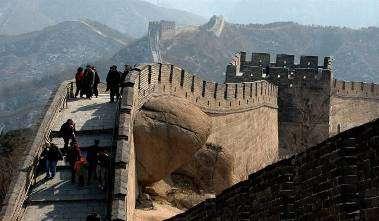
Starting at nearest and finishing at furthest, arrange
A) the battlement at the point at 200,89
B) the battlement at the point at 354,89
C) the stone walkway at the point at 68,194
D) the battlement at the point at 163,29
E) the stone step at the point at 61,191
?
1. the stone walkway at the point at 68,194
2. the stone step at the point at 61,191
3. the battlement at the point at 200,89
4. the battlement at the point at 354,89
5. the battlement at the point at 163,29

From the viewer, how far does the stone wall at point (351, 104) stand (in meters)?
35.0

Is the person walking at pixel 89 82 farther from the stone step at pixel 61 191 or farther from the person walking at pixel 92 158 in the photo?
the person walking at pixel 92 158

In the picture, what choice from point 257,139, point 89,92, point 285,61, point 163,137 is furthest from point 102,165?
point 285,61

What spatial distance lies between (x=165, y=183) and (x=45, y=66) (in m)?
142

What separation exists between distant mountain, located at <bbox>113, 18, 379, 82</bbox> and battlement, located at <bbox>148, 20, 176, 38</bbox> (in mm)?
2606

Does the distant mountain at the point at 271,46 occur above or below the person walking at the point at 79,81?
above

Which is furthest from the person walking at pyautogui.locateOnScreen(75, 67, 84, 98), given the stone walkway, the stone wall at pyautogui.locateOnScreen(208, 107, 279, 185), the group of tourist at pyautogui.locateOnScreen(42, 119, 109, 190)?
the group of tourist at pyautogui.locateOnScreen(42, 119, 109, 190)

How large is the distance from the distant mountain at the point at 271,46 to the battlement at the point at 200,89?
85943 mm

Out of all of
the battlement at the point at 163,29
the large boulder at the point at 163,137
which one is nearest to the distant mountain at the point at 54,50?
the battlement at the point at 163,29

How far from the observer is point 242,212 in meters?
9.14

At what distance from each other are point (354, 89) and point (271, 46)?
110m

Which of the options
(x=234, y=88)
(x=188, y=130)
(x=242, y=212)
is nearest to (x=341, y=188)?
(x=242, y=212)

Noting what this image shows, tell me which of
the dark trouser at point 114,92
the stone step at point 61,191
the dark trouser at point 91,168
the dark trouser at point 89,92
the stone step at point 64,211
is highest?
the dark trouser at point 89,92

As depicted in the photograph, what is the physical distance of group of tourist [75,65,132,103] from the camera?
18984mm
